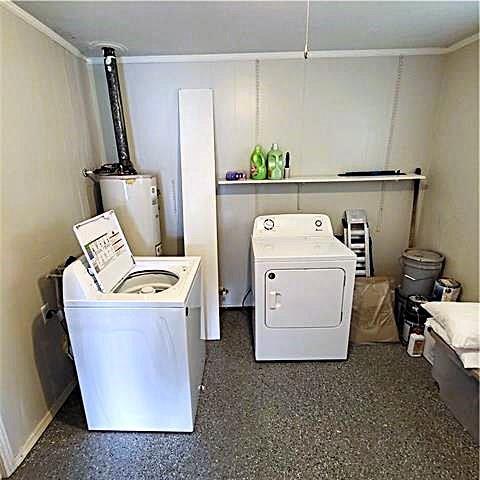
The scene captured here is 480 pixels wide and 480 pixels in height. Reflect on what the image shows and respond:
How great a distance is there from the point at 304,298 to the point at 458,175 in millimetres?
1512

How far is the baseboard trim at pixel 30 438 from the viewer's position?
63.5 inches

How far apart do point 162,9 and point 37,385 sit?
7.19 ft

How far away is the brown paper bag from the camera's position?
106 inches

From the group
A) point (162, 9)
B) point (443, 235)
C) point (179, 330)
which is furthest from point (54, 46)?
point (443, 235)

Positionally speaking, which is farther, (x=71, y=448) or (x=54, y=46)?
(x=54, y=46)

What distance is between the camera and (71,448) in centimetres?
180

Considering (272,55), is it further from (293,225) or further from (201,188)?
(293,225)

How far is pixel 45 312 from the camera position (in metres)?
1.97

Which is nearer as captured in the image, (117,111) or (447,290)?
(447,290)

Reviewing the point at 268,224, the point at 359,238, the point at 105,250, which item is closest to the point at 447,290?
the point at 359,238

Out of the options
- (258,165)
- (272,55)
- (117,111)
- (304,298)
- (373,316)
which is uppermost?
(272,55)

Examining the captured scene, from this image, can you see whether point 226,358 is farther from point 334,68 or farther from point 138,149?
point 334,68

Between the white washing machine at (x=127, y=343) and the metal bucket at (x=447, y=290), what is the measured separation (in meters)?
1.81

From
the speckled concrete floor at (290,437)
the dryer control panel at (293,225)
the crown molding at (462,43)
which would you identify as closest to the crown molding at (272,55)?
the crown molding at (462,43)
